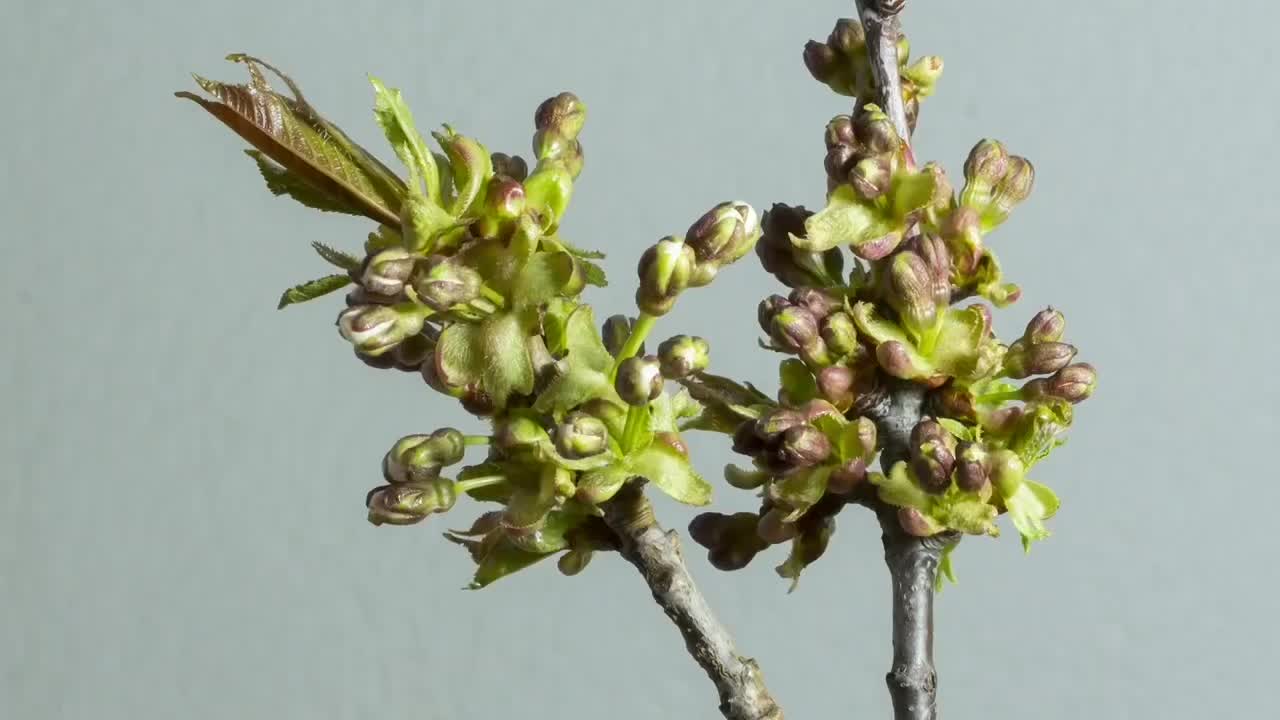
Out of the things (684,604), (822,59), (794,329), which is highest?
(822,59)

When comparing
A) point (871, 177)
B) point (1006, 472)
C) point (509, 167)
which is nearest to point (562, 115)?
point (509, 167)

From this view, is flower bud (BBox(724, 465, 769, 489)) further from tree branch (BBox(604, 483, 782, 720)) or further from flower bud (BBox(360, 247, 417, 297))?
flower bud (BBox(360, 247, 417, 297))

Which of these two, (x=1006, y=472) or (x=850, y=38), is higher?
(x=850, y=38)

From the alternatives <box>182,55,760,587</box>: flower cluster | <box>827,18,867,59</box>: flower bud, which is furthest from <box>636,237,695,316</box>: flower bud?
<box>827,18,867,59</box>: flower bud

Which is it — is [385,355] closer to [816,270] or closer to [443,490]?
[443,490]

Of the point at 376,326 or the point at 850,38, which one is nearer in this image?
the point at 376,326

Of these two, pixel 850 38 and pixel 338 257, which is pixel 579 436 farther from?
pixel 850 38

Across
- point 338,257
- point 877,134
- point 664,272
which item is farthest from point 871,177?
point 338,257
